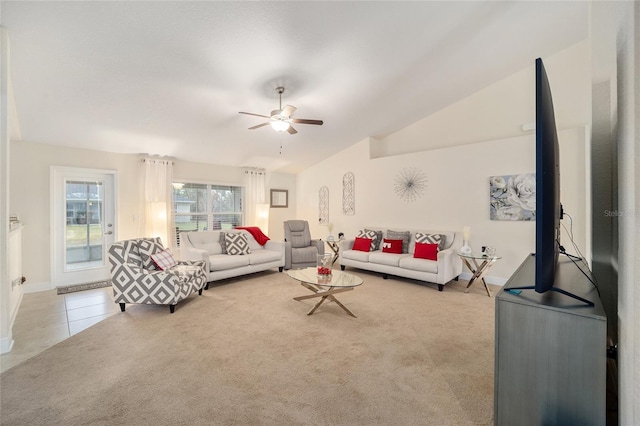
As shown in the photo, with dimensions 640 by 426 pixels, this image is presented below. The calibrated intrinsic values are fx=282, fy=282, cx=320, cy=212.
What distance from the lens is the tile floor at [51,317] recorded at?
248cm

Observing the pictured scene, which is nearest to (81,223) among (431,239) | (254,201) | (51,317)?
(51,317)

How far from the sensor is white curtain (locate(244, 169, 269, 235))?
22.4 feet

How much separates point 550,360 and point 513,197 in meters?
3.94

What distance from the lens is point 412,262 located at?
14.7ft

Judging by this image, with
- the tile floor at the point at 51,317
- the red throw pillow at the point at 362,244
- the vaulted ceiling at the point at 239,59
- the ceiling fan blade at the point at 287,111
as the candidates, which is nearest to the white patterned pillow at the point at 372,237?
the red throw pillow at the point at 362,244

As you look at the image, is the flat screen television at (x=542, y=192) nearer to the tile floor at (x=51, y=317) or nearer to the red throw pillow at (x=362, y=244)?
the tile floor at (x=51, y=317)

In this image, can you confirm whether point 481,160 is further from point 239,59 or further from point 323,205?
point 239,59

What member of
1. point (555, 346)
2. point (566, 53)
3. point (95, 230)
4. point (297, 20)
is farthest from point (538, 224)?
point (95, 230)

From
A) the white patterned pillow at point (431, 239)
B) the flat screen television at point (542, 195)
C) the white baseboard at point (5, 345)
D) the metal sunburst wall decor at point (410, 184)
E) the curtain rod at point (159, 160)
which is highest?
the curtain rod at point (159, 160)

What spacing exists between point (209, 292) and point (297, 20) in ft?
11.8

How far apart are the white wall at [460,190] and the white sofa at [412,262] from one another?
1.20 feet

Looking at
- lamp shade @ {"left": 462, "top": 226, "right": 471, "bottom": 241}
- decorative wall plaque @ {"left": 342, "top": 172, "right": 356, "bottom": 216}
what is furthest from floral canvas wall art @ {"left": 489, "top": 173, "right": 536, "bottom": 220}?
decorative wall plaque @ {"left": 342, "top": 172, "right": 356, "bottom": 216}

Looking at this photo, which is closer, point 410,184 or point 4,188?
point 4,188

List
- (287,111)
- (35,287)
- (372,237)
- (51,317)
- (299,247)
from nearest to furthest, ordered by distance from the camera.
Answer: (51,317) < (287,111) < (35,287) < (372,237) < (299,247)
